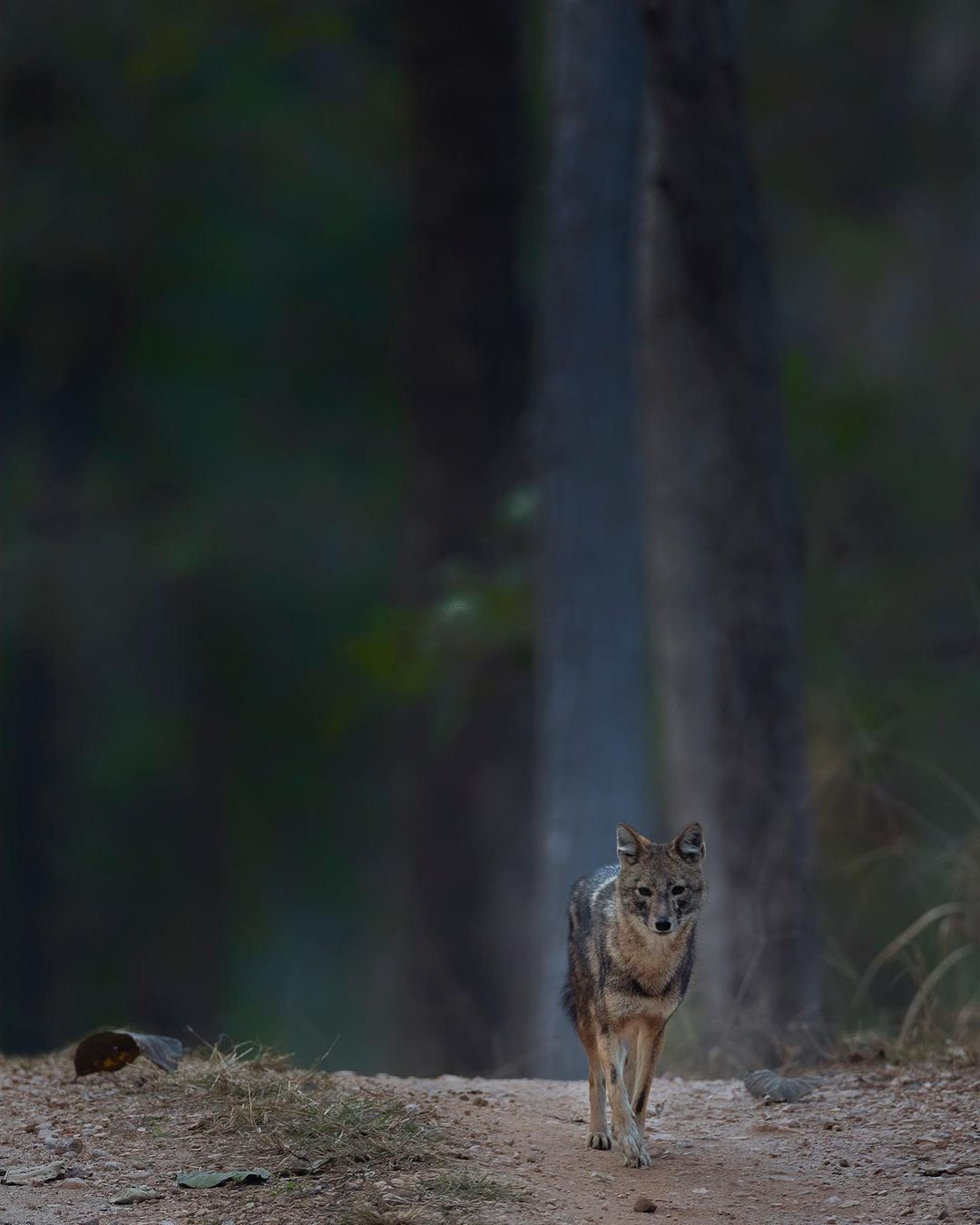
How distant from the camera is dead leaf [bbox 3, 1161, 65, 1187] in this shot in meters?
5.22

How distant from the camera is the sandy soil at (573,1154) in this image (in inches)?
200

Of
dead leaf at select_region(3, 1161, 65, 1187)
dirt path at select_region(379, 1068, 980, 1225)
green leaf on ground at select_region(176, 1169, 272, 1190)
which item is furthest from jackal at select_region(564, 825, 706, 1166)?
dead leaf at select_region(3, 1161, 65, 1187)

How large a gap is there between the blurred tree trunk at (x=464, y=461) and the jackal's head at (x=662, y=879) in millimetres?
10101

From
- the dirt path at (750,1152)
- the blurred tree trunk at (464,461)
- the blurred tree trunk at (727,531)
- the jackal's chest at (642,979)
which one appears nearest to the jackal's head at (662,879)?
the jackal's chest at (642,979)

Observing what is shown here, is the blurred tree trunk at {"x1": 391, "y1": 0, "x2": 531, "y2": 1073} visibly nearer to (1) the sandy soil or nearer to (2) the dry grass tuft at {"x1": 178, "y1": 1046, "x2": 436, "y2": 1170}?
(1) the sandy soil

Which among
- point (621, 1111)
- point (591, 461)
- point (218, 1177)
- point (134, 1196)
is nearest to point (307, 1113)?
point (218, 1177)

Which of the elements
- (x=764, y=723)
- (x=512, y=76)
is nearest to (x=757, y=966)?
(x=764, y=723)

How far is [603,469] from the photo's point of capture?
11.6m

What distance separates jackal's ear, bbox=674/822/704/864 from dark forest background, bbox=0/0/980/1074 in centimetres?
209

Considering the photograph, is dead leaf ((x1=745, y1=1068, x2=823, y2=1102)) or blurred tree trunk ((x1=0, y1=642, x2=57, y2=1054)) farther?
blurred tree trunk ((x1=0, y1=642, x2=57, y2=1054))

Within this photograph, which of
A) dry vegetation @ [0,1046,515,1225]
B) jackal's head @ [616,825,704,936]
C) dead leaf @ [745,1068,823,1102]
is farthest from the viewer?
dead leaf @ [745,1068,823,1102]

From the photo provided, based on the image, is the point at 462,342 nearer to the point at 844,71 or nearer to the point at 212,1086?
the point at 844,71

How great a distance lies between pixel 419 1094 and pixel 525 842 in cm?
1008

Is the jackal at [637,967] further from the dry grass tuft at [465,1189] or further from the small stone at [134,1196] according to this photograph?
the small stone at [134,1196]
